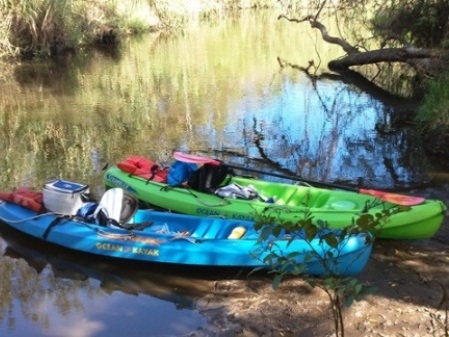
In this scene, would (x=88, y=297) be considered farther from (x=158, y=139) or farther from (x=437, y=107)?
(x=437, y=107)

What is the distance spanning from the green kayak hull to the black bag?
8 cm

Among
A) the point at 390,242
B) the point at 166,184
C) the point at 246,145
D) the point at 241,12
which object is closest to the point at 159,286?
the point at 166,184

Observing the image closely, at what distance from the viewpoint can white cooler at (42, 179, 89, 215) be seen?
504 cm

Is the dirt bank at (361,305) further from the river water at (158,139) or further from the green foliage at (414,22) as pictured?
the green foliage at (414,22)

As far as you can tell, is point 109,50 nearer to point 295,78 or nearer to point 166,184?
point 295,78

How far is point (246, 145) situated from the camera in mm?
7961

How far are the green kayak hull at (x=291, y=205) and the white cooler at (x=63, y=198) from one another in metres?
0.68

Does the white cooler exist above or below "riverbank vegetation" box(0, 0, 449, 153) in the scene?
below

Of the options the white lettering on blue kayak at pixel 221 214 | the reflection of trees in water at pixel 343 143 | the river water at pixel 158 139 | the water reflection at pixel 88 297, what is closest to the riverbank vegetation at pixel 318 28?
the reflection of trees in water at pixel 343 143

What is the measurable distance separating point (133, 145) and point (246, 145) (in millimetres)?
1672

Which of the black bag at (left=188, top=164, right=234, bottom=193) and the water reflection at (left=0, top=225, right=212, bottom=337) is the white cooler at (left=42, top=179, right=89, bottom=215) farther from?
the black bag at (left=188, top=164, right=234, bottom=193)

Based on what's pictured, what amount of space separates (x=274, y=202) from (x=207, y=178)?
28.7 inches

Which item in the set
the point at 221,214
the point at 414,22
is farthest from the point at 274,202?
the point at 414,22

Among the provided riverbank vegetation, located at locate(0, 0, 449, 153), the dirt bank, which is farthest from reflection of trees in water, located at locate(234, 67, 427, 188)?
the dirt bank
